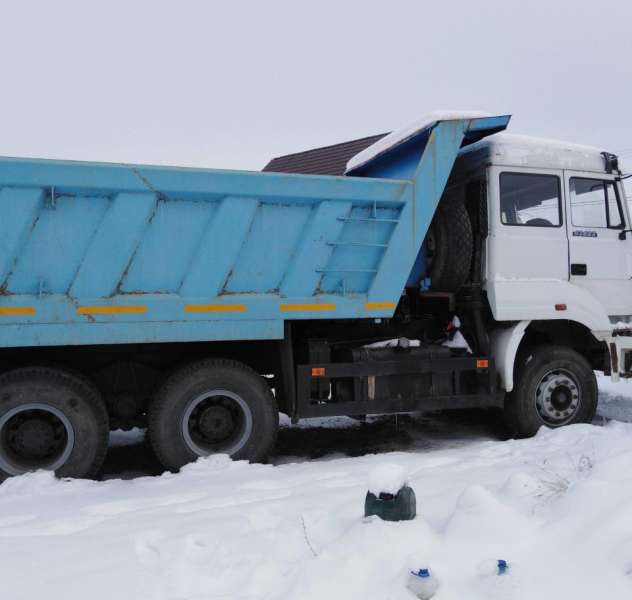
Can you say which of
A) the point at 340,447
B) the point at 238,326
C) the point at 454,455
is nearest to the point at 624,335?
the point at 454,455

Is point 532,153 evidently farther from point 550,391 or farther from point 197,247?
point 197,247

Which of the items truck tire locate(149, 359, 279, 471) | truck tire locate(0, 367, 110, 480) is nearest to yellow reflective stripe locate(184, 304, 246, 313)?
truck tire locate(149, 359, 279, 471)

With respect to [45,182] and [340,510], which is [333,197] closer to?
[45,182]

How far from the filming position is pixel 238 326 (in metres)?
4.64

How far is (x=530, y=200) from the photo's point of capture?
569 centimetres

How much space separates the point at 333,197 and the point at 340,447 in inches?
104

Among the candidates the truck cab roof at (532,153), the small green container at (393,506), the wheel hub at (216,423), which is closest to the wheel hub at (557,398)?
the truck cab roof at (532,153)

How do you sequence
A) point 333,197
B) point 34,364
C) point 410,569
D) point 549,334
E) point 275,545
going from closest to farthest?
point 410,569
point 275,545
point 34,364
point 333,197
point 549,334

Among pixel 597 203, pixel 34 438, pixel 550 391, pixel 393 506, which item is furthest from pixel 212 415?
pixel 597 203

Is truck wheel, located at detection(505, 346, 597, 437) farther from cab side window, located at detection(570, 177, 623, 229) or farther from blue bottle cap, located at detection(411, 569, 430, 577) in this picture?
blue bottle cap, located at detection(411, 569, 430, 577)

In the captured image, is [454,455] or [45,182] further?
[454,455]

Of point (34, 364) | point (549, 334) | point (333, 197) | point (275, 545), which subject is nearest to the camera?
point (275, 545)

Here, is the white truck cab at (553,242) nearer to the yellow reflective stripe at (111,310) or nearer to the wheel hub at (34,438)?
the yellow reflective stripe at (111,310)

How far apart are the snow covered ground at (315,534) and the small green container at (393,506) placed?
0.07m
